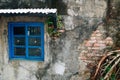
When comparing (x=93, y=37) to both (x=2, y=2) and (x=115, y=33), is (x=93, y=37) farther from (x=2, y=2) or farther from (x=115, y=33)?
(x=2, y=2)

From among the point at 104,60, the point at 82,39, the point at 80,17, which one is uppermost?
the point at 80,17

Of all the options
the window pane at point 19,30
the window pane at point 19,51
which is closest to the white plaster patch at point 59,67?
the window pane at point 19,51

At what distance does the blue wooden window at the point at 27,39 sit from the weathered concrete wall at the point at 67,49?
15cm

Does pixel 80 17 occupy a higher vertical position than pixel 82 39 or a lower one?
higher

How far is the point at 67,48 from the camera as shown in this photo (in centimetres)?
795

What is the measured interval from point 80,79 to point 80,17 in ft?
5.55

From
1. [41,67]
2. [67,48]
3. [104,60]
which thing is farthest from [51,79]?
[104,60]

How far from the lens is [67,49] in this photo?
26.1ft

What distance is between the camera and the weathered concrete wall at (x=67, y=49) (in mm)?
7793

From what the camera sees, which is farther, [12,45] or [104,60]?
[12,45]

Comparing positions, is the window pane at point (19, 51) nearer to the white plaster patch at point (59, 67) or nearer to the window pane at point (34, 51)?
the window pane at point (34, 51)

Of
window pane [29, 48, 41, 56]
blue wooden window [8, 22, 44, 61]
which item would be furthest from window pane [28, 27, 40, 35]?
window pane [29, 48, 41, 56]

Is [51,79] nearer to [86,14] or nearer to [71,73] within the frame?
[71,73]

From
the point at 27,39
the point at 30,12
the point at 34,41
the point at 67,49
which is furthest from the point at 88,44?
the point at 30,12
